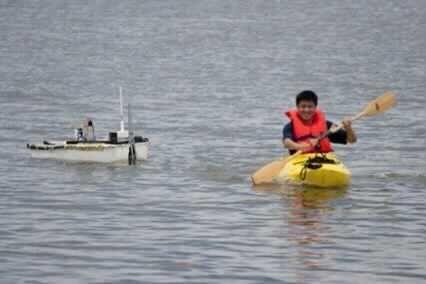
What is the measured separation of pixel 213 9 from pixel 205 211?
5137 inches

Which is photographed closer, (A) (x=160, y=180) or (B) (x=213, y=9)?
(A) (x=160, y=180)

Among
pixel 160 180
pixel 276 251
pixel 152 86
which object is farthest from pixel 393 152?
pixel 152 86

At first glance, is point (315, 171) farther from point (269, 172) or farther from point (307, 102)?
point (307, 102)

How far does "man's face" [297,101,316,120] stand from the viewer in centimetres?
2755

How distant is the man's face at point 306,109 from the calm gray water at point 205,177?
1.19 metres

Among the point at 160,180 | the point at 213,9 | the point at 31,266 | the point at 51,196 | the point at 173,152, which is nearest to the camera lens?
the point at 31,266

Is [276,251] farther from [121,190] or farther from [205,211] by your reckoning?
[121,190]

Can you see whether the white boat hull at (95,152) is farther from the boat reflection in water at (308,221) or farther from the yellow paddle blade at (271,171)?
the boat reflection in water at (308,221)

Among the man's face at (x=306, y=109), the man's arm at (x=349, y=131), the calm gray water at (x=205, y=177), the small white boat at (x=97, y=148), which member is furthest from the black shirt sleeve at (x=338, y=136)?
the small white boat at (x=97, y=148)

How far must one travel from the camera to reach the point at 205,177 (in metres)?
31.5

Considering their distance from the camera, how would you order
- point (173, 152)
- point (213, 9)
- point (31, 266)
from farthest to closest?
1. point (213, 9)
2. point (173, 152)
3. point (31, 266)

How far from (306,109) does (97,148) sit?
5.64m

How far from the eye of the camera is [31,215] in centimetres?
2572

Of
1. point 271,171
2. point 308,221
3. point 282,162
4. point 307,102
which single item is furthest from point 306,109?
point 308,221
